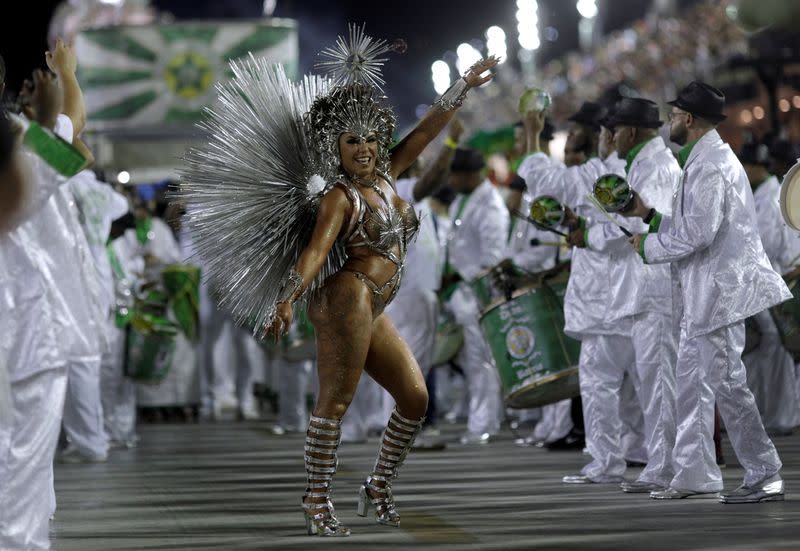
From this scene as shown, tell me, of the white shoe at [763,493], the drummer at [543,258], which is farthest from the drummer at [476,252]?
→ the white shoe at [763,493]

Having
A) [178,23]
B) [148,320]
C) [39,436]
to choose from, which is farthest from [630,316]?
[178,23]

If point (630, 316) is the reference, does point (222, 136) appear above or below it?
above

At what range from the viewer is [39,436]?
21.8ft

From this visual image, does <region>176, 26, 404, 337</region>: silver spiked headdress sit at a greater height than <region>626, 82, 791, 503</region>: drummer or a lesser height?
greater

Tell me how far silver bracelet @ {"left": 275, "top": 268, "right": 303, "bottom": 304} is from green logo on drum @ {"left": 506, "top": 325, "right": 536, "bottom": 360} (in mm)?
3919

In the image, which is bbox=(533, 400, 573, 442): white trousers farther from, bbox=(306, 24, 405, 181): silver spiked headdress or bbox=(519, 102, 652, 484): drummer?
bbox=(306, 24, 405, 181): silver spiked headdress

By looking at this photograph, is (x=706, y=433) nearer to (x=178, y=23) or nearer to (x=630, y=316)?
(x=630, y=316)

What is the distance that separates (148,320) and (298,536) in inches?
302

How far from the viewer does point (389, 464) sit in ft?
25.5

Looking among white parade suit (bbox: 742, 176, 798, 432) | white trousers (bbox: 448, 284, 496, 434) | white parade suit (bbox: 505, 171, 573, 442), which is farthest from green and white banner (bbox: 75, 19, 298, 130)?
white parade suit (bbox: 742, 176, 798, 432)

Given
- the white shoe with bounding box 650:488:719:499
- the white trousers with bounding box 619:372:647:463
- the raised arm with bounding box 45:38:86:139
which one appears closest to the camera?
the raised arm with bounding box 45:38:86:139

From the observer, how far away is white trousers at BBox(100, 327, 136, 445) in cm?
1405

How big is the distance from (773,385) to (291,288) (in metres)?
6.78

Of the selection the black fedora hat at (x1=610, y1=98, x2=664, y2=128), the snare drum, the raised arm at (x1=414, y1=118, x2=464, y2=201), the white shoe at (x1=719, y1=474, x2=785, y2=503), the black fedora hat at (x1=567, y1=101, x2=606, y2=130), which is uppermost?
the black fedora hat at (x1=567, y1=101, x2=606, y2=130)
